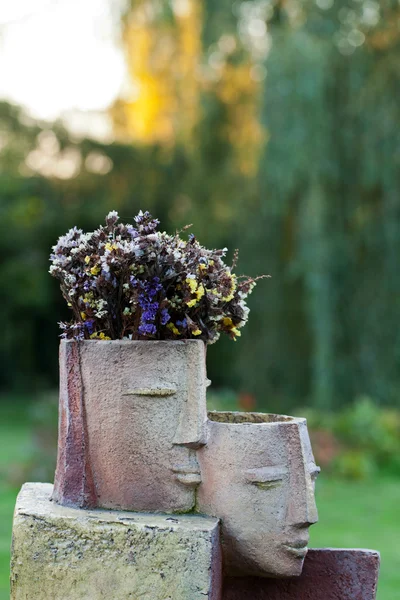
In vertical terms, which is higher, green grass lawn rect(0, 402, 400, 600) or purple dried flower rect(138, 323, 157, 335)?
purple dried flower rect(138, 323, 157, 335)

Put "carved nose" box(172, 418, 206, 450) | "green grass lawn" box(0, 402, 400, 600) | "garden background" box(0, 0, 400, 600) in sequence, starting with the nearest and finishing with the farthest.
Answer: "carved nose" box(172, 418, 206, 450) < "green grass lawn" box(0, 402, 400, 600) < "garden background" box(0, 0, 400, 600)

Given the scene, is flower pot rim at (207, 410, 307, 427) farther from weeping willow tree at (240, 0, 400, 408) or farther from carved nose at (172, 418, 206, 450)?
weeping willow tree at (240, 0, 400, 408)

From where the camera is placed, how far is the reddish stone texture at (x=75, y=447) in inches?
113

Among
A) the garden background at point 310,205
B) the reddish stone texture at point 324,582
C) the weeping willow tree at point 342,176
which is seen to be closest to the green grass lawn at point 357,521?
the garden background at point 310,205

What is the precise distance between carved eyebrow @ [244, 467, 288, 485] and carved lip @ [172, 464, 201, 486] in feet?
0.54

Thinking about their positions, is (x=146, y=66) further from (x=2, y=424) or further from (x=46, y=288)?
(x=2, y=424)

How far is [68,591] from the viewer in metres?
2.73

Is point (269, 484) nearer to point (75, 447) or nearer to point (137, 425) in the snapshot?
point (137, 425)

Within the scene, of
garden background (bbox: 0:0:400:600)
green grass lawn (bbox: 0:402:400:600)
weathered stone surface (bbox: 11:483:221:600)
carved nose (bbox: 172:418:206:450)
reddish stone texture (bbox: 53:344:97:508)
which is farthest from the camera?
garden background (bbox: 0:0:400:600)

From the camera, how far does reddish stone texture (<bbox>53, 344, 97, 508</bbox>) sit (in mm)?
2881

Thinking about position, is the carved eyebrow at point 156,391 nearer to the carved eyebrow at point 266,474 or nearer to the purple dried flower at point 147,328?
the purple dried flower at point 147,328

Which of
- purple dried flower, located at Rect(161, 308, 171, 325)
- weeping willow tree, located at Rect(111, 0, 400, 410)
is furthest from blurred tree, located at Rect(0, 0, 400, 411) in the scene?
purple dried flower, located at Rect(161, 308, 171, 325)

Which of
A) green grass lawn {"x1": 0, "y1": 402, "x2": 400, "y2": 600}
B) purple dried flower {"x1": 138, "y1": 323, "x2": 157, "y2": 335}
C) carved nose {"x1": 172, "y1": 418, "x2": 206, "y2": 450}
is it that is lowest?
green grass lawn {"x1": 0, "y1": 402, "x2": 400, "y2": 600}

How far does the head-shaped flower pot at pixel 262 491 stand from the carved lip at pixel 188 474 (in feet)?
0.09
